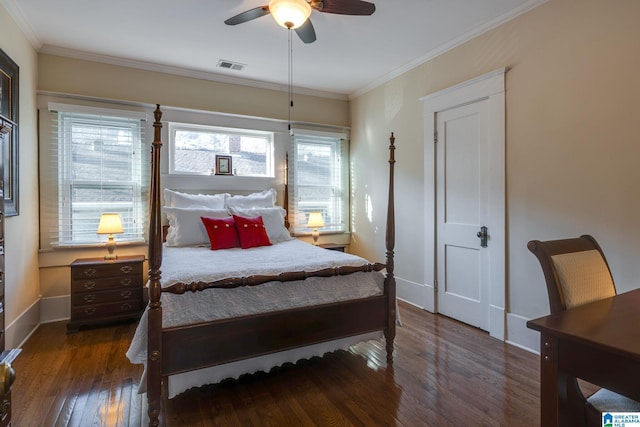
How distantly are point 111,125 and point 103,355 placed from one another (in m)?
2.34

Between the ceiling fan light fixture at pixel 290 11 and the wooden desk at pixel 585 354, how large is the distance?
2.08 meters

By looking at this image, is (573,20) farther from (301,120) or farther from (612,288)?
(301,120)

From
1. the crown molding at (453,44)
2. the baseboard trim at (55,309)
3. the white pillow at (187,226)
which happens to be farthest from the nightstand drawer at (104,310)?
the crown molding at (453,44)

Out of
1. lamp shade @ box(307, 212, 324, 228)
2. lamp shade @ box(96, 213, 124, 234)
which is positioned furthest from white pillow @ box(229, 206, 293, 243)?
lamp shade @ box(96, 213, 124, 234)

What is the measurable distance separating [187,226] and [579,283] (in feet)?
10.3

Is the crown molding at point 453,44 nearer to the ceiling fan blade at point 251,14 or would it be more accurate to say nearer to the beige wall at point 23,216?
the ceiling fan blade at point 251,14

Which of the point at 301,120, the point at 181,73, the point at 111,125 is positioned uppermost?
the point at 181,73

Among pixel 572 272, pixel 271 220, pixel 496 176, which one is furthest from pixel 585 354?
pixel 271 220

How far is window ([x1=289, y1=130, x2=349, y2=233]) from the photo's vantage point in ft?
15.2

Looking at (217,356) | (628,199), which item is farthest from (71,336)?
(628,199)

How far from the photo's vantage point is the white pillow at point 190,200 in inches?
146

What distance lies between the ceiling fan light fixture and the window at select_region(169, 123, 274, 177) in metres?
2.25

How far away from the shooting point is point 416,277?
385 cm

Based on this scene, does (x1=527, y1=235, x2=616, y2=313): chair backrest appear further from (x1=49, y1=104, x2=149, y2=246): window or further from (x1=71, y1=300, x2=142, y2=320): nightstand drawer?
(x1=49, y1=104, x2=149, y2=246): window
